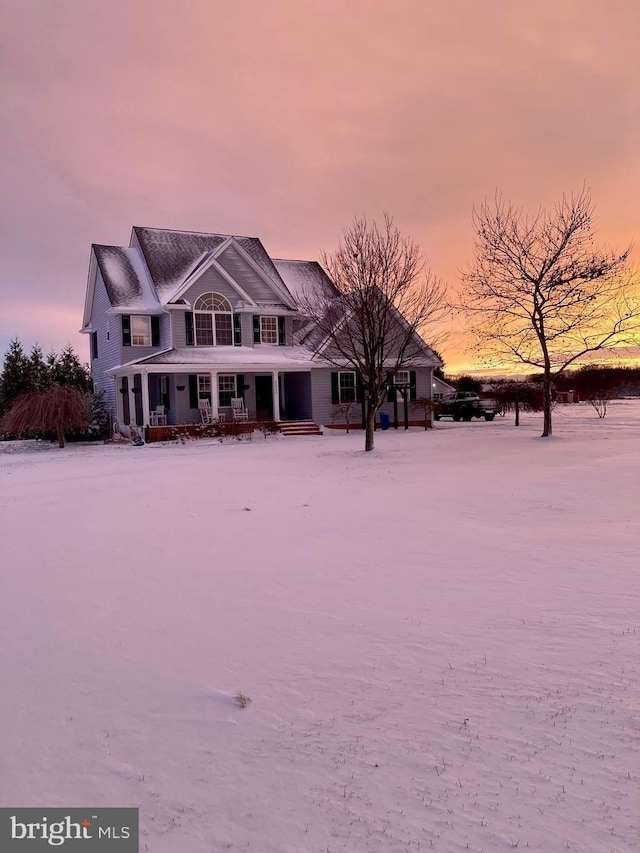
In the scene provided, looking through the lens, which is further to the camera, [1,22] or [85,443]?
[85,443]

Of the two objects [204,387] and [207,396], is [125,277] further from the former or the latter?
[207,396]

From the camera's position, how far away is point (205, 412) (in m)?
26.8

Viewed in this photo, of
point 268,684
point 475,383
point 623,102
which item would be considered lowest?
point 268,684

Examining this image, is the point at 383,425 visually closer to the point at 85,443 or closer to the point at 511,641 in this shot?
the point at 85,443

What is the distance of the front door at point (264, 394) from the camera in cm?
2977

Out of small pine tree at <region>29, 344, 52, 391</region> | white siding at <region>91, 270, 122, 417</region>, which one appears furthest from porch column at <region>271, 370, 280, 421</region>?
small pine tree at <region>29, 344, 52, 391</region>

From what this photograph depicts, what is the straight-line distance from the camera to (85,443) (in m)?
27.5

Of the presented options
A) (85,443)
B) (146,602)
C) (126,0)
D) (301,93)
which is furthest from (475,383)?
(146,602)

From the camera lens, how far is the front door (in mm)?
29766

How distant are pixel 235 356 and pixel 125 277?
7278 millimetres

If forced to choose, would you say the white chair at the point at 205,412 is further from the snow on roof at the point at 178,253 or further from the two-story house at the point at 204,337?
the snow on roof at the point at 178,253

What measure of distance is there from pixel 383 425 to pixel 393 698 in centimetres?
2629

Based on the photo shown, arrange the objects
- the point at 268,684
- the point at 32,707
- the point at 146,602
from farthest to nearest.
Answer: the point at 146,602
the point at 268,684
the point at 32,707

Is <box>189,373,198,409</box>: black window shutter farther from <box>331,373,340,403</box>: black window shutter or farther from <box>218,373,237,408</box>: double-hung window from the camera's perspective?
<box>331,373,340,403</box>: black window shutter
